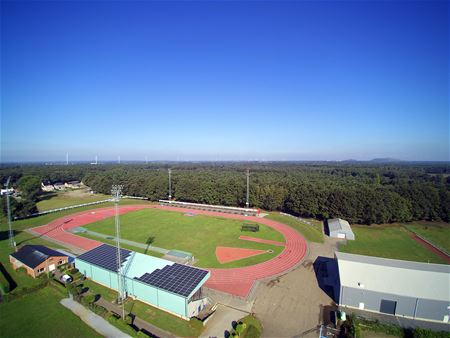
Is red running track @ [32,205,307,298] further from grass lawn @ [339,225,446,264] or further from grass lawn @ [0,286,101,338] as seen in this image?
grass lawn @ [0,286,101,338]

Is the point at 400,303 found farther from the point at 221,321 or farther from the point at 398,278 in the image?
the point at 221,321

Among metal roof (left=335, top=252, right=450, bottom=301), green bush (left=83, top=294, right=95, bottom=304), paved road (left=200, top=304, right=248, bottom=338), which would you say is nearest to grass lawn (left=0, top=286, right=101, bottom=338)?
green bush (left=83, top=294, right=95, bottom=304)

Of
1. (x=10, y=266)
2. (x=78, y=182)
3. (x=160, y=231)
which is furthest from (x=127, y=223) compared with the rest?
(x=78, y=182)

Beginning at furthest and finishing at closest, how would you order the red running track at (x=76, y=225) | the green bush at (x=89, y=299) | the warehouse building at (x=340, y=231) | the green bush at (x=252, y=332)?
the warehouse building at (x=340, y=231) → the red running track at (x=76, y=225) → the green bush at (x=89, y=299) → the green bush at (x=252, y=332)

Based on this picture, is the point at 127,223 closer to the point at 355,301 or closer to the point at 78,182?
the point at 355,301

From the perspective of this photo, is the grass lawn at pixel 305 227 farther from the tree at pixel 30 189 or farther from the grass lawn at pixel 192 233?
the tree at pixel 30 189

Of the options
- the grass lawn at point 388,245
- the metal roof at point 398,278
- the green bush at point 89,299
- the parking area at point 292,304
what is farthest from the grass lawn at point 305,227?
the green bush at point 89,299
